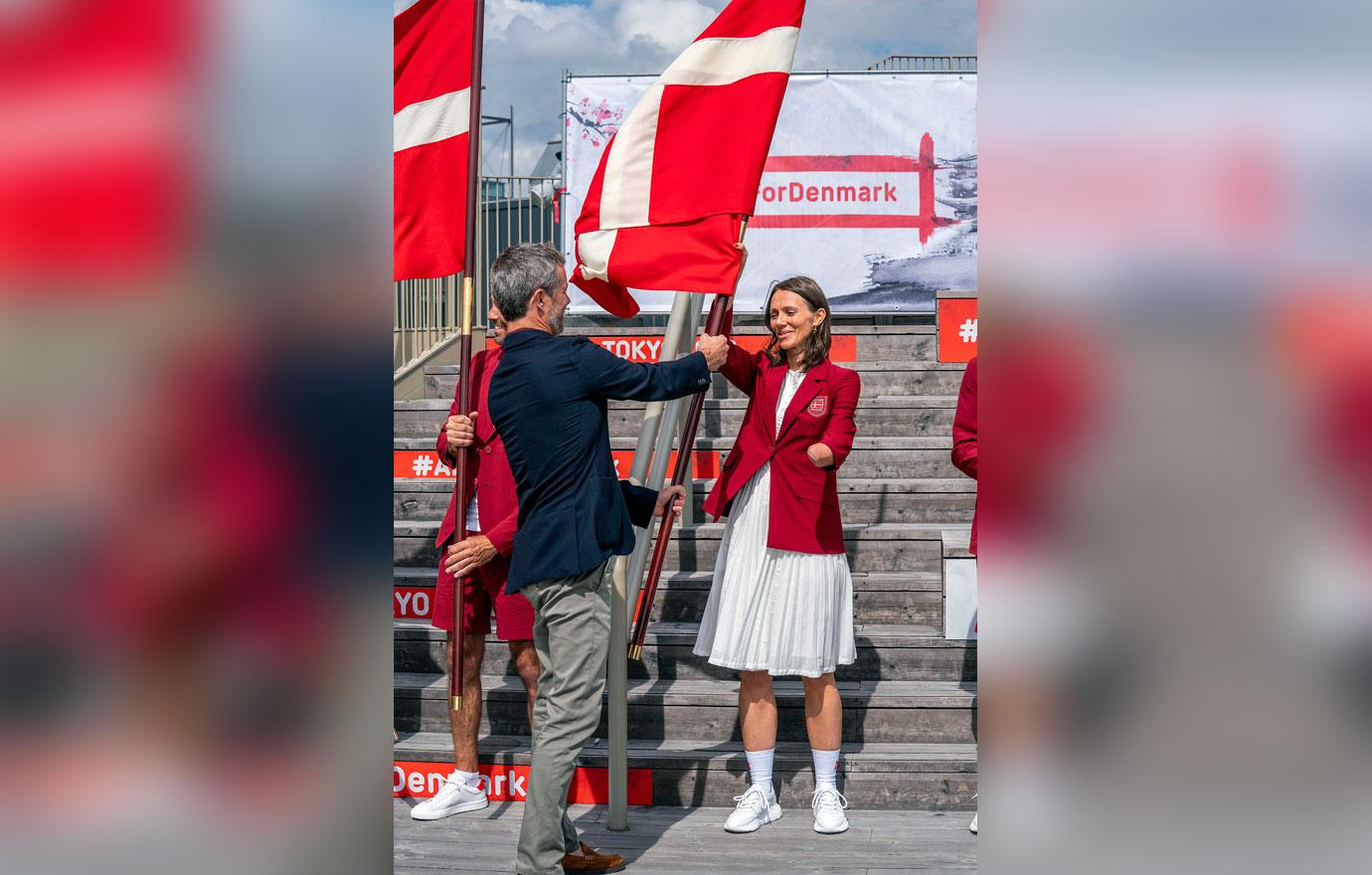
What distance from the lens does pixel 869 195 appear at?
948 cm

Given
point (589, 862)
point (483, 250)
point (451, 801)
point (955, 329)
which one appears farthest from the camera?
point (483, 250)

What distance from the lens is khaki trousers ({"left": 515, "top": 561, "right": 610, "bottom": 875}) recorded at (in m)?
3.74

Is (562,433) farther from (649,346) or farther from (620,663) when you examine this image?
(649,346)

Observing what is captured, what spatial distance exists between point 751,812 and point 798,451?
1.31 m

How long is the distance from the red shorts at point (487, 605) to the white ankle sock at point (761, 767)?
0.92m

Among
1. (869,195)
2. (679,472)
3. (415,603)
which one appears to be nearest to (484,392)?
(679,472)

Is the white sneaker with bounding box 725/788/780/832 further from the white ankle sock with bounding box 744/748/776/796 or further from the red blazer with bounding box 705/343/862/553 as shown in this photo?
the red blazer with bounding box 705/343/862/553

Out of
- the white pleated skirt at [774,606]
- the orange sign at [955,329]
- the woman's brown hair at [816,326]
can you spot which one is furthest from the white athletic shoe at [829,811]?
the orange sign at [955,329]

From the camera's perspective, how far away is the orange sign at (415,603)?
589cm
